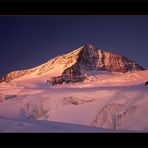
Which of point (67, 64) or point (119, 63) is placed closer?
point (119, 63)

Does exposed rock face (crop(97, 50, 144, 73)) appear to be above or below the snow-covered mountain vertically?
above

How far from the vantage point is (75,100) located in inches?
245

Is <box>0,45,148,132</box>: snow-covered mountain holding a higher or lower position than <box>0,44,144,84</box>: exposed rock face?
lower

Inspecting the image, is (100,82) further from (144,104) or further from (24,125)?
(24,125)

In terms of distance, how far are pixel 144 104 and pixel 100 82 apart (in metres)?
0.86

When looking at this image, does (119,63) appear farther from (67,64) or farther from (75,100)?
(67,64)

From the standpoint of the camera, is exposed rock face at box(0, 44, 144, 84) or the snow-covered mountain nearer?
the snow-covered mountain

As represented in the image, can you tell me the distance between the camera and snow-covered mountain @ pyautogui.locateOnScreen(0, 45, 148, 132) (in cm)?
607

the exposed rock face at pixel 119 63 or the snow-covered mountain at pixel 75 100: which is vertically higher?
the exposed rock face at pixel 119 63

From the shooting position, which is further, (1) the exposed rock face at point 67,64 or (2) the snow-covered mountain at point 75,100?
(1) the exposed rock face at point 67,64

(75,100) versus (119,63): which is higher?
(119,63)

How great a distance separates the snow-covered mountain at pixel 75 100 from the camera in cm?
607

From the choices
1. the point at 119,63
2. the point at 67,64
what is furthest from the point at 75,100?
the point at 67,64
